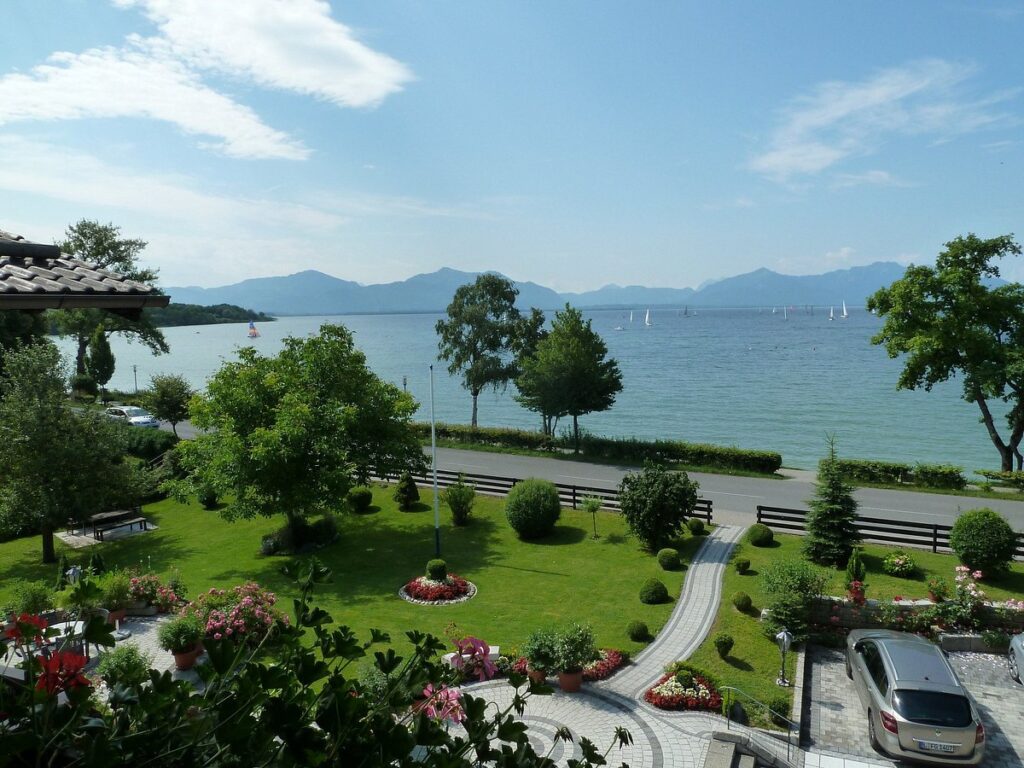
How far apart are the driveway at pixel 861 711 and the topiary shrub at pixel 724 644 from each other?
5.39ft

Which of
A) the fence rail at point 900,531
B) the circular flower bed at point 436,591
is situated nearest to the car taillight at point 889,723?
the fence rail at point 900,531

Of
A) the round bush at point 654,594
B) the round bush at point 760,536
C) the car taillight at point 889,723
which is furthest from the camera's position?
the round bush at point 760,536

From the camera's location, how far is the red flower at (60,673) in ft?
8.22

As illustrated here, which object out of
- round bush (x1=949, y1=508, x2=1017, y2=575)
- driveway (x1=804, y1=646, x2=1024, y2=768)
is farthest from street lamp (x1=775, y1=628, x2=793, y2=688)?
round bush (x1=949, y1=508, x2=1017, y2=575)

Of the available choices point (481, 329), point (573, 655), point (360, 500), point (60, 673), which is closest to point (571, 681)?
point (573, 655)

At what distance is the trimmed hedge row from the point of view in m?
32.5

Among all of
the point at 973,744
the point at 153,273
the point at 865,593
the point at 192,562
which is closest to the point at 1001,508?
the point at 865,593

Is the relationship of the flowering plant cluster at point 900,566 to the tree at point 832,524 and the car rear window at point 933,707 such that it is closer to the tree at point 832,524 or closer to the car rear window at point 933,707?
the tree at point 832,524

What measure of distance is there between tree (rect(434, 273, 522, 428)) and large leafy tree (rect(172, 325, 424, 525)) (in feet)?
84.4

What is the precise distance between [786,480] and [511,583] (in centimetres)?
1651

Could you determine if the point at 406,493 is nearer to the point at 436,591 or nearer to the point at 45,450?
→ the point at 436,591

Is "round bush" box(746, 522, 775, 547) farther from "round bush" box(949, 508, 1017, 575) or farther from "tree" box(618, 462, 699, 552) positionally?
"round bush" box(949, 508, 1017, 575)

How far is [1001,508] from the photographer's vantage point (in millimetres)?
26172

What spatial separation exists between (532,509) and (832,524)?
9186 mm
